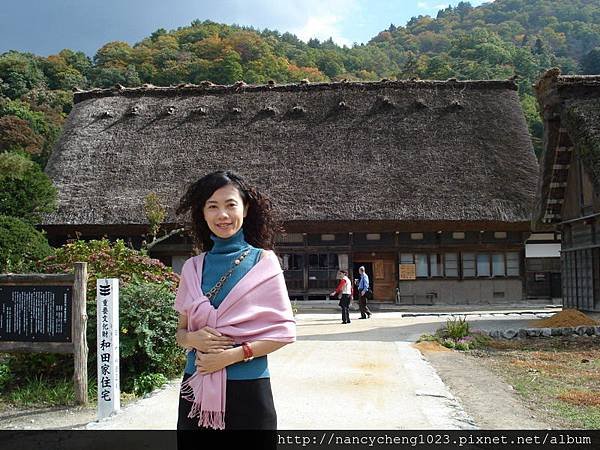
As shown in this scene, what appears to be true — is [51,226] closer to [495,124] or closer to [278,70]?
[495,124]

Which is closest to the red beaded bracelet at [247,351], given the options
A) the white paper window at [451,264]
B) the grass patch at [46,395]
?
the grass patch at [46,395]

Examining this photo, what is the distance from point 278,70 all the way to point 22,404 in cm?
4651

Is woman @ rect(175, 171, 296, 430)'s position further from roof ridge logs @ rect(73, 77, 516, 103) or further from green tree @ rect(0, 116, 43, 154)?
green tree @ rect(0, 116, 43, 154)

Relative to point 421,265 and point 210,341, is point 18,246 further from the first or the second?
point 421,265

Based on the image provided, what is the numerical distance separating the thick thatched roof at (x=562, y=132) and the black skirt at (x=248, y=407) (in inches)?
428

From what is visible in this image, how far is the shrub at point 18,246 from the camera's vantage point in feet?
35.2

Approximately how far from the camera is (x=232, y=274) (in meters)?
2.72

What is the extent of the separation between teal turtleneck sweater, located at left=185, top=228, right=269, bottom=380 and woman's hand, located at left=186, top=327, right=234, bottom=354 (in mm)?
101

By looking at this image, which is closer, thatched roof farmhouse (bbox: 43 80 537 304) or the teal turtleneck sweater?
the teal turtleneck sweater

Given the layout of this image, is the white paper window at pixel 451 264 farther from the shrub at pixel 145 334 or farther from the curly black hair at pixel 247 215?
the curly black hair at pixel 247 215

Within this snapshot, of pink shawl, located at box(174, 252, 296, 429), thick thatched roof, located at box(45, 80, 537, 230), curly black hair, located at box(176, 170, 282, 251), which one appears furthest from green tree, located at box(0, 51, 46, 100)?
pink shawl, located at box(174, 252, 296, 429)

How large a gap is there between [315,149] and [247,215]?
1964cm

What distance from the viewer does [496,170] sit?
21.2 meters

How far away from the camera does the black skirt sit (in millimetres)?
2578
